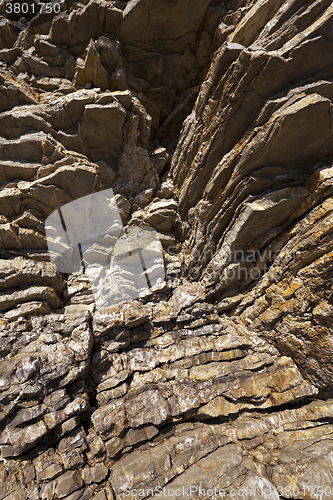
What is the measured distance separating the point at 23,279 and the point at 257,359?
16297 mm

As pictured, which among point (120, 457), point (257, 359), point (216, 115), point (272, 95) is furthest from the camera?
point (216, 115)

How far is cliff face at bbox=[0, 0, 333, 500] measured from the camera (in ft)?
31.2

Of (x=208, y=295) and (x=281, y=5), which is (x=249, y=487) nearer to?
(x=208, y=295)

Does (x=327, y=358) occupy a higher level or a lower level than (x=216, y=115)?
lower

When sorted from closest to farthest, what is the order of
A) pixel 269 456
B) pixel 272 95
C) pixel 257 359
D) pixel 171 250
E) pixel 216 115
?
pixel 269 456
pixel 272 95
pixel 257 359
pixel 216 115
pixel 171 250

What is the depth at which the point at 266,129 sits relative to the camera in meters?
11.3

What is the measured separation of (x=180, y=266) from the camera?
56.5 feet

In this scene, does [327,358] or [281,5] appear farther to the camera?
[281,5]

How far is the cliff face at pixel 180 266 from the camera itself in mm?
9516

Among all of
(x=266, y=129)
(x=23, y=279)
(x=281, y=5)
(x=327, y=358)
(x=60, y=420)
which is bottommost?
(x=60, y=420)

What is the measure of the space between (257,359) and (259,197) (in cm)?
1004

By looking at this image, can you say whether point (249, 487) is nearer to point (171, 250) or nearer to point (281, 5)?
point (171, 250)


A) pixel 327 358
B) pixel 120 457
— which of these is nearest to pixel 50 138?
pixel 120 457

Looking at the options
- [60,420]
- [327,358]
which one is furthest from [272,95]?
[60,420]
